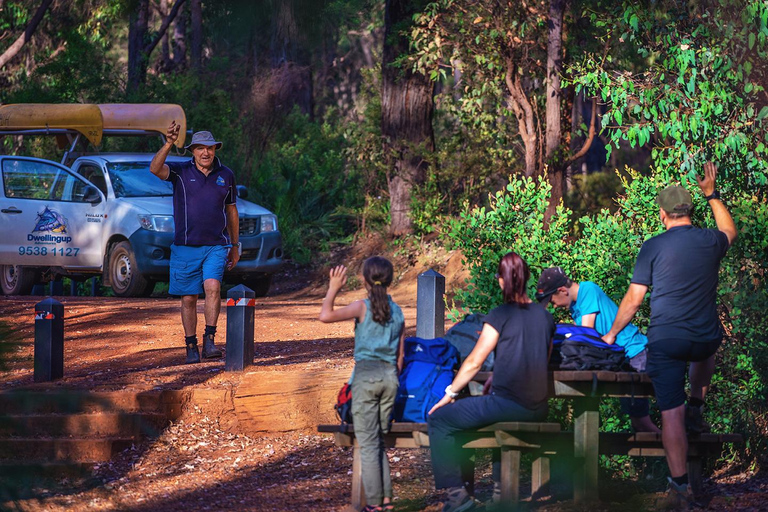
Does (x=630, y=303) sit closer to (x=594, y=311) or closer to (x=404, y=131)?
(x=594, y=311)

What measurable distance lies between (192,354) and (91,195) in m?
5.78

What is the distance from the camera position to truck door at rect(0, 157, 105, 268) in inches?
549

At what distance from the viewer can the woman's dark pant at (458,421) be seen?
542 centimetres

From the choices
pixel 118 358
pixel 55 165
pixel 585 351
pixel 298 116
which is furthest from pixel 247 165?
pixel 585 351

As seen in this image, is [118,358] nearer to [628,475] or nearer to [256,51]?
[628,475]

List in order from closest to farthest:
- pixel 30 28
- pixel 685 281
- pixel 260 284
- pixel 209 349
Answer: pixel 685 281 < pixel 209 349 < pixel 260 284 < pixel 30 28

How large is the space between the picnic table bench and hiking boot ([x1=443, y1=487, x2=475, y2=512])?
0.24 meters

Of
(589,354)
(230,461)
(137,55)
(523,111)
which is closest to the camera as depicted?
(589,354)

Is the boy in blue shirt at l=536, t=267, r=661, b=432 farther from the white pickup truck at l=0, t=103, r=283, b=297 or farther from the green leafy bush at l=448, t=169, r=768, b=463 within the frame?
the white pickup truck at l=0, t=103, r=283, b=297

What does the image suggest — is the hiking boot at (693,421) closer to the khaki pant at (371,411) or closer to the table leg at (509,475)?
the table leg at (509,475)

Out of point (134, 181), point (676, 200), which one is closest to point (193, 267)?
point (676, 200)

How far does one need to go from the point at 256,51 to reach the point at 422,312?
83.1 ft

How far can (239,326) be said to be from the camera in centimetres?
821

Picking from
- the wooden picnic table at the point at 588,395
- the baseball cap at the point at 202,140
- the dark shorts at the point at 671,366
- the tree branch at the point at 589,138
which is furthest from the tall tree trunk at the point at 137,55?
the dark shorts at the point at 671,366
